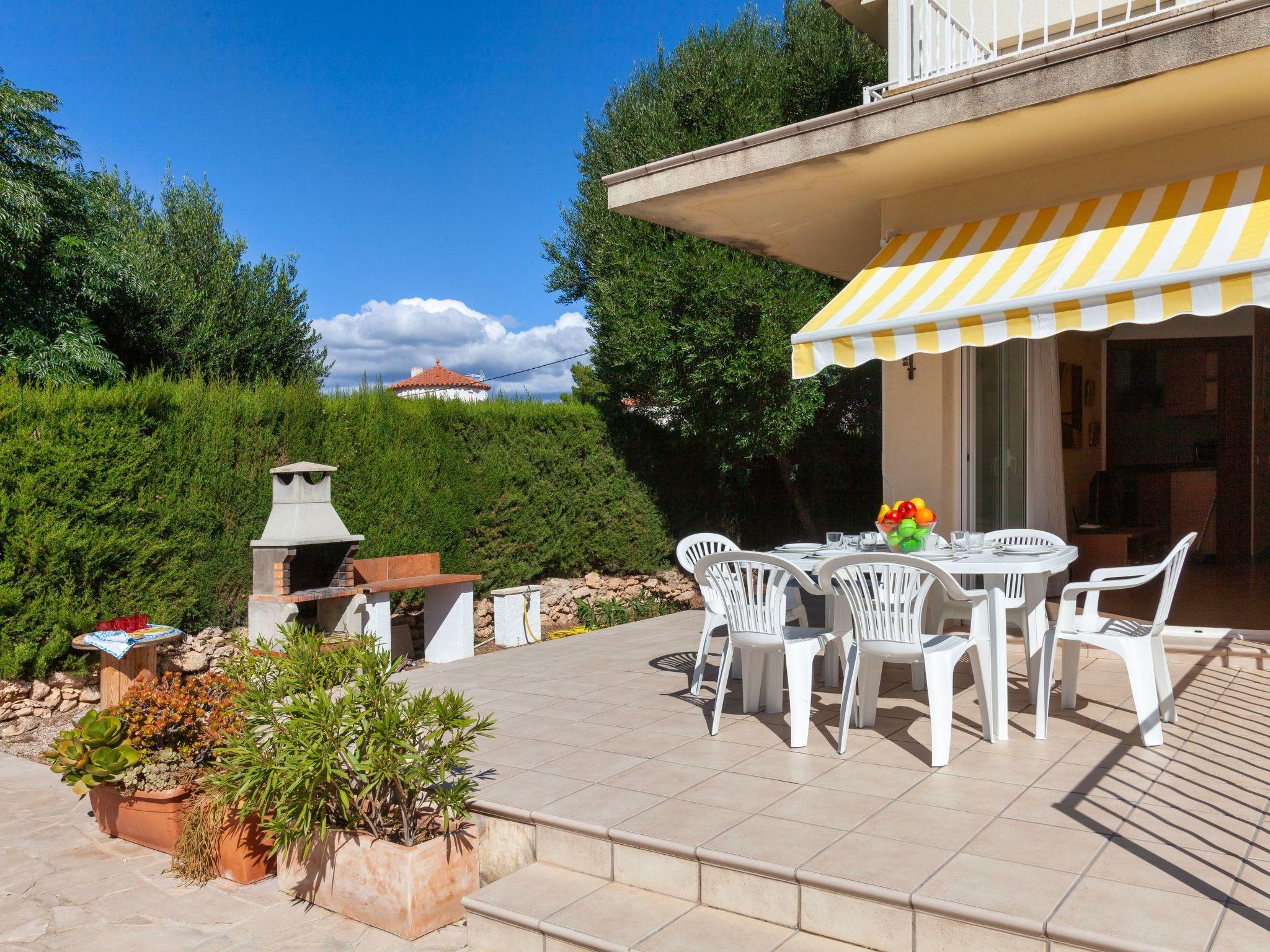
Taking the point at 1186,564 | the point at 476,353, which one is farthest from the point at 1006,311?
the point at 476,353

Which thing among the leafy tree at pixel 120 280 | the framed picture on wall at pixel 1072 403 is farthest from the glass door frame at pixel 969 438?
the leafy tree at pixel 120 280

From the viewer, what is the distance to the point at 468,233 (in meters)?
41.7

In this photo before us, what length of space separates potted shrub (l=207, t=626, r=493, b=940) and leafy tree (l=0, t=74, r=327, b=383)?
11.8 m

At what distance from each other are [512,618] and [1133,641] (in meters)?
9.34

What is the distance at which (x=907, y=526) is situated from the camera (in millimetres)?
7266

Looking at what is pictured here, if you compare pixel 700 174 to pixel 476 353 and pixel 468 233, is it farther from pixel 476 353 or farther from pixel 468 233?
pixel 476 353

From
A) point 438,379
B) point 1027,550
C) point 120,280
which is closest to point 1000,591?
point 1027,550

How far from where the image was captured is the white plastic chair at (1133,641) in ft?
20.1

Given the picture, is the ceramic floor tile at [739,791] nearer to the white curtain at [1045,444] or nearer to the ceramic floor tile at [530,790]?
the ceramic floor tile at [530,790]

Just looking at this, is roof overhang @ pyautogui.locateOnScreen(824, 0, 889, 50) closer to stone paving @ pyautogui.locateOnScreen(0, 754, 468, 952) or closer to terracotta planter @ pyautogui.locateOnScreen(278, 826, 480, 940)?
terracotta planter @ pyautogui.locateOnScreen(278, 826, 480, 940)

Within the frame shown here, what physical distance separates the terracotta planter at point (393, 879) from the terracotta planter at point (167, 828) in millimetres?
451

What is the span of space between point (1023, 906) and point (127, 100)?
2649 centimetres

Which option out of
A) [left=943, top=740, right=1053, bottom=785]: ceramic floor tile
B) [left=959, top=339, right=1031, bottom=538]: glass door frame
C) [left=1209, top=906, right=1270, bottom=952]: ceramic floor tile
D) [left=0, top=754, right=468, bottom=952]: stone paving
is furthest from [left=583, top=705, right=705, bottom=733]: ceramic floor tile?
[left=959, top=339, right=1031, bottom=538]: glass door frame

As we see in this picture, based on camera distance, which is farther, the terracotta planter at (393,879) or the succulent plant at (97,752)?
the succulent plant at (97,752)
